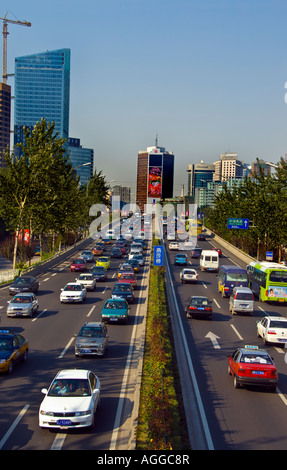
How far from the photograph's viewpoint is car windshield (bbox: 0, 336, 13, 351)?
65.1ft

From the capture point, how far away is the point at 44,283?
47438 millimetres

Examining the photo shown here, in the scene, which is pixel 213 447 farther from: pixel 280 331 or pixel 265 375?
pixel 280 331

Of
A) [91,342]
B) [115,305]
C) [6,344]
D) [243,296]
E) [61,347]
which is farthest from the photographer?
[243,296]

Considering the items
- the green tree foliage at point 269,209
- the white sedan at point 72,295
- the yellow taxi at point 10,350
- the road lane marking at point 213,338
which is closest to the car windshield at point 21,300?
the white sedan at point 72,295

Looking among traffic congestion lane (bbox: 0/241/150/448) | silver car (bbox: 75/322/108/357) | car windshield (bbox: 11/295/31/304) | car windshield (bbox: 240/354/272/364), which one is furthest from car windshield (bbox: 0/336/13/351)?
car windshield (bbox: 11/295/31/304)

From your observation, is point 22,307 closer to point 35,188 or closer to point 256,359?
point 256,359

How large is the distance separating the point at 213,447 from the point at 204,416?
253 cm

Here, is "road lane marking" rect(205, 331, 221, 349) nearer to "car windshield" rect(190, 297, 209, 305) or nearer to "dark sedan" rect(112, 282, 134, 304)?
"car windshield" rect(190, 297, 209, 305)

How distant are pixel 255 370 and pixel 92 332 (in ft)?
24.4

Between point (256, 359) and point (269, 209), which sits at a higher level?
point (269, 209)

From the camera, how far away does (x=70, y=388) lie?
48.6ft

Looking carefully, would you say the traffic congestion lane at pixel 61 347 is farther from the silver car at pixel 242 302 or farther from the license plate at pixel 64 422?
the silver car at pixel 242 302

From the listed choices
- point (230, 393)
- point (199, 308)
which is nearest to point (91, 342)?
point (230, 393)

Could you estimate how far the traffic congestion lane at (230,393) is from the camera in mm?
14152
